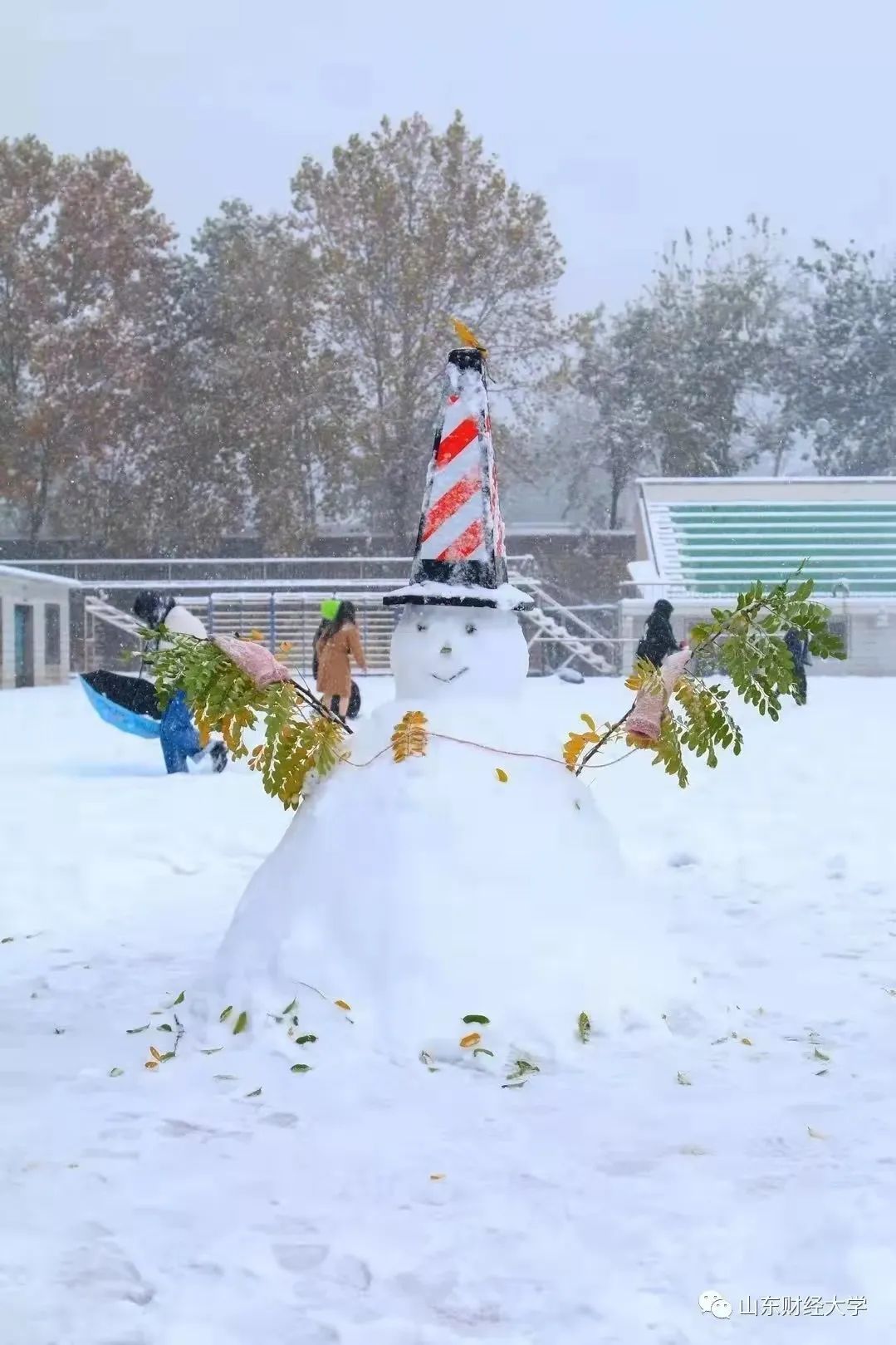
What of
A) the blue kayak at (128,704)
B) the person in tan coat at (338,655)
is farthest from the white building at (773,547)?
the blue kayak at (128,704)

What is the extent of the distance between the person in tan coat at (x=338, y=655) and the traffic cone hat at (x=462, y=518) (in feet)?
28.1

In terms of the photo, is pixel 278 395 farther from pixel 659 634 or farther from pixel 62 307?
pixel 659 634

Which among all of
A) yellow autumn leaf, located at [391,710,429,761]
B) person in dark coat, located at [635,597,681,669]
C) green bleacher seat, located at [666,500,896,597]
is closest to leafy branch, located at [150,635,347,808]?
yellow autumn leaf, located at [391,710,429,761]

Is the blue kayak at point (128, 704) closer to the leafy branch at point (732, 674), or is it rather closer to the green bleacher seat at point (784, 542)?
the leafy branch at point (732, 674)

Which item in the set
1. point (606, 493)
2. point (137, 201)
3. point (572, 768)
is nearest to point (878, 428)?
point (606, 493)

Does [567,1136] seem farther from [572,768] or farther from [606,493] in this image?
[606,493]

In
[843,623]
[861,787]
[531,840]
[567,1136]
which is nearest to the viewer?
[567,1136]

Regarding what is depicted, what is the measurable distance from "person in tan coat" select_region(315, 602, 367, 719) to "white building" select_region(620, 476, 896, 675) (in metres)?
15.7

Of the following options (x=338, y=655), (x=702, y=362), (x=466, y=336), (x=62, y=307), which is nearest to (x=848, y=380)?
(x=702, y=362)

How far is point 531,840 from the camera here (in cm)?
409

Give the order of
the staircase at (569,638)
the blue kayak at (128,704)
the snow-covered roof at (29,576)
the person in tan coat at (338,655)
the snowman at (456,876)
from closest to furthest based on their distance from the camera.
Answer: the snowman at (456,876), the blue kayak at (128,704), the person in tan coat at (338,655), the snow-covered roof at (29,576), the staircase at (569,638)

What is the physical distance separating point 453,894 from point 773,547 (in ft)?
99.4

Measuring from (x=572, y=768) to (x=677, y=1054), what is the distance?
943 millimetres

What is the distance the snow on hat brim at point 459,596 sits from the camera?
170 inches
